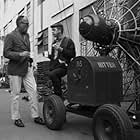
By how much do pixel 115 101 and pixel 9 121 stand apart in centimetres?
275

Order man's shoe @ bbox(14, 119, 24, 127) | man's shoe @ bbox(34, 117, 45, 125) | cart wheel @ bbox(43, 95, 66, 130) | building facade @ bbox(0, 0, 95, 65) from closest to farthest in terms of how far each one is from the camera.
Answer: cart wheel @ bbox(43, 95, 66, 130), man's shoe @ bbox(14, 119, 24, 127), man's shoe @ bbox(34, 117, 45, 125), building facade @ bbox(0, 0, 95, 65)

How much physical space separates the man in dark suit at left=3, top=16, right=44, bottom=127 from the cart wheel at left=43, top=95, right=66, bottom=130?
0.51 meters

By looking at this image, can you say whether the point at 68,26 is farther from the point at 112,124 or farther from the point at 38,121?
the point at 112,124

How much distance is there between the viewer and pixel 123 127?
396 cm

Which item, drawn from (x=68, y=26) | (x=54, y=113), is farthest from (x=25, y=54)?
(x=68, y=26)

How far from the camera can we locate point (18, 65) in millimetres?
6180

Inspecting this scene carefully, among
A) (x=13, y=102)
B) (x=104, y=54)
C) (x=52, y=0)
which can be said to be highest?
(x=52, y=0)

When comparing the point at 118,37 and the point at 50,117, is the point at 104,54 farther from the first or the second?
the point at 50,117

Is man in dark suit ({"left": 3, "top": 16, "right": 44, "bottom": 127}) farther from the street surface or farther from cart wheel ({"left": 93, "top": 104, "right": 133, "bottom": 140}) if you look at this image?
cart wheel ({"left": 93, "top": 104, "right": 133, "bottom": 140})

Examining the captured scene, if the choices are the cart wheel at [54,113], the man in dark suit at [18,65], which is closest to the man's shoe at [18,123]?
the man in dark suit at [18,65]

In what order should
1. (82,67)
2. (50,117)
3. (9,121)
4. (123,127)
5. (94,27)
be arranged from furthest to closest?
1. (9,121)
2. (50,117)
3. (82,67)
4. (94,27)
5. (123,127)

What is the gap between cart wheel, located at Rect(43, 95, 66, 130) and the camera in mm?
5438

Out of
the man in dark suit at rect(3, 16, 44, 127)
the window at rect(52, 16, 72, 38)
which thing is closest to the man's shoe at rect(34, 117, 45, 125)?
the man in dark suit at rect(3, 16, 44, 127)

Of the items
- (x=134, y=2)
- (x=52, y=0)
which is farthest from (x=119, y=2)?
(x=52, y=0)
